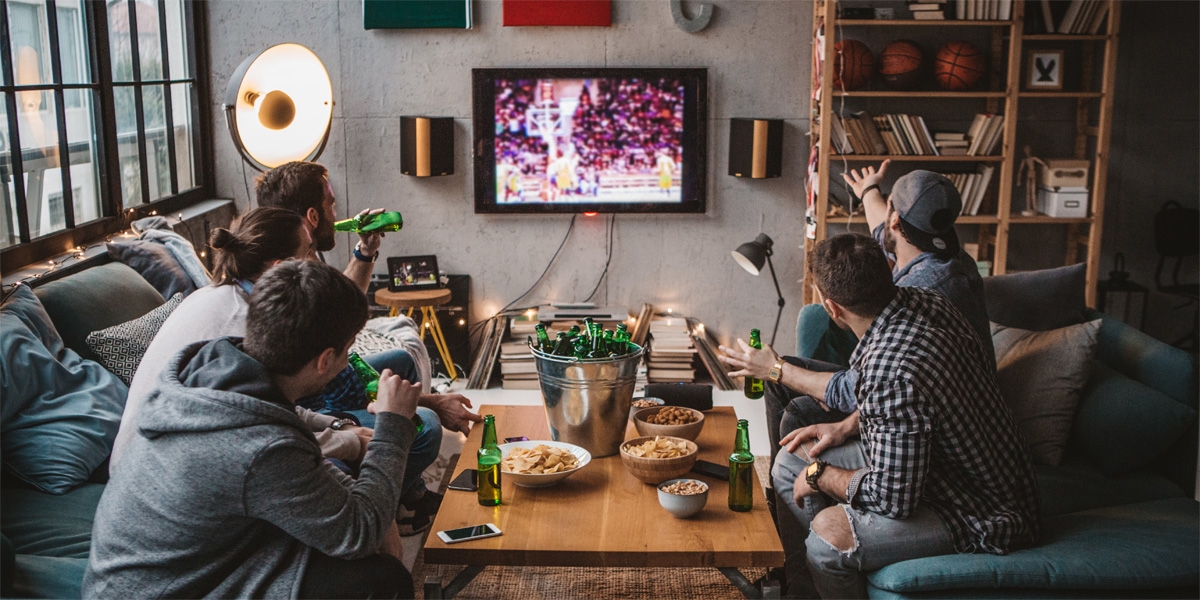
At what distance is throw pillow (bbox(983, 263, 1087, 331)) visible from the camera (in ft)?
10.4

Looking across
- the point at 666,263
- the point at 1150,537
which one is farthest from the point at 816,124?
the point at 1150,537

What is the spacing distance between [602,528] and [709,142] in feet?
11.0

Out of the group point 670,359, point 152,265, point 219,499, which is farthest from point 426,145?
point 219,499

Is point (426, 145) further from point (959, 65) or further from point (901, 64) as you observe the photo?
point (959, 65)

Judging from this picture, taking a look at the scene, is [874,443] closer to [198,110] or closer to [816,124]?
[816,124]

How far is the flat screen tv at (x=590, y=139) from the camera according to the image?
514 centimetres

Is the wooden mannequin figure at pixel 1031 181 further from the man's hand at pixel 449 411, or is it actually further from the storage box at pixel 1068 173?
the man's hand at pixel 449 411

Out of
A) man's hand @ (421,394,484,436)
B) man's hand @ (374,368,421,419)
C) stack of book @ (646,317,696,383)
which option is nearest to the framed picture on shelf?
stack of book @ (646,317,696,383)

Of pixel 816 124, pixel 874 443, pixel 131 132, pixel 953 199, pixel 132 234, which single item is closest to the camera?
pixel 874 443

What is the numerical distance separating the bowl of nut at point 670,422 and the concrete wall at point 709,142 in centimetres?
256

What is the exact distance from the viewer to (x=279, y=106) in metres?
3.97

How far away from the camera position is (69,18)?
3.77 m

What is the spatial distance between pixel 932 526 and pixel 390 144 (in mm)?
3790

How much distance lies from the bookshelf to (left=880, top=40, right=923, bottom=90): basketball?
6 cm
